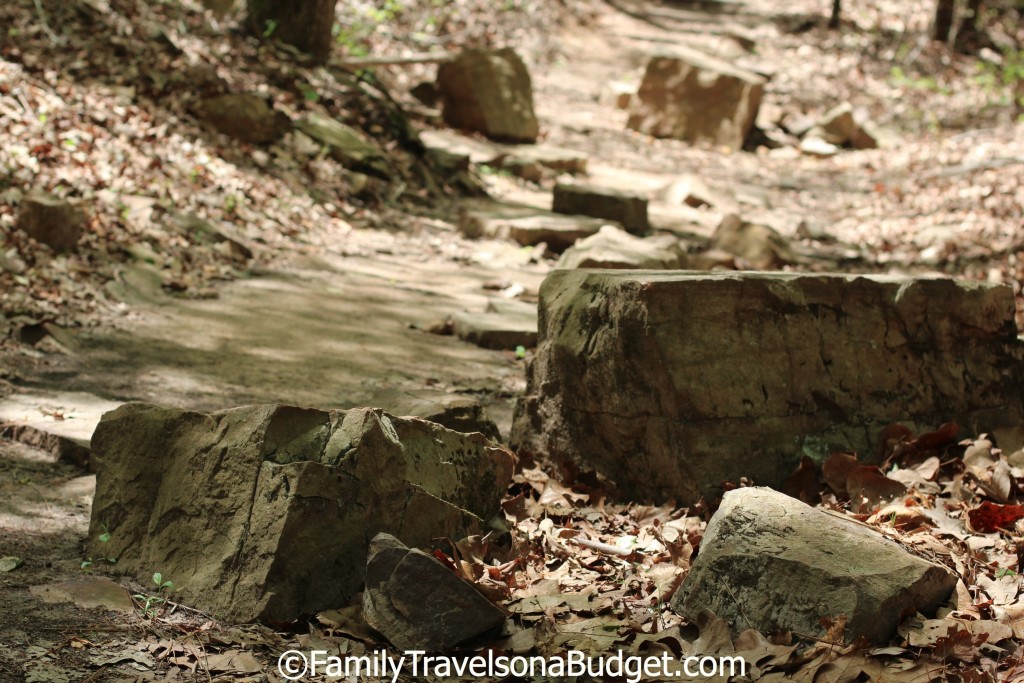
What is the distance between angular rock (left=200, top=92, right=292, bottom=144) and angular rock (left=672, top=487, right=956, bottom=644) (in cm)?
726

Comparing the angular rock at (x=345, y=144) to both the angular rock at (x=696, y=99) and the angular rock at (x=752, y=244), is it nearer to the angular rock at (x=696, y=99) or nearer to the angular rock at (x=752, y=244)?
the angular rock at (x=752, y=244)

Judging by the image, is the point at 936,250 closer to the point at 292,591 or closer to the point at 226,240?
the point at 226,240

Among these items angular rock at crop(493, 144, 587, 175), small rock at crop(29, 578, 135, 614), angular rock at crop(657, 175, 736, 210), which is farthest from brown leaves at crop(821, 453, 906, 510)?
angular rock at crop(493, 144, 587, 175)

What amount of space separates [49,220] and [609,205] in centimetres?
514

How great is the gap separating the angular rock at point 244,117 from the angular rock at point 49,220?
2908 millimetres

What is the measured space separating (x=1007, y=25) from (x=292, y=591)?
21774 millimetres

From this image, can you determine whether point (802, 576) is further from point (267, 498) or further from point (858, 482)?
point (267, 498)

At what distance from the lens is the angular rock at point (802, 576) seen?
9.01 feet

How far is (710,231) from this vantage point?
10133 mm

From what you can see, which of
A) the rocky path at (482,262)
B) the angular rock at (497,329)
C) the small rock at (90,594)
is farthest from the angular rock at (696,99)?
the small rock at (90,594)

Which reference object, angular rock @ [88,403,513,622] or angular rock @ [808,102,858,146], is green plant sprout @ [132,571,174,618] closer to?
angular rock @ [88,403,513,622]

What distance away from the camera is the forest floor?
2.89 metres

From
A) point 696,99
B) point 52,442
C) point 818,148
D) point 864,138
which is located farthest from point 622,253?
point 864,138

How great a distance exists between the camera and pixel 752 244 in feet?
28.4
